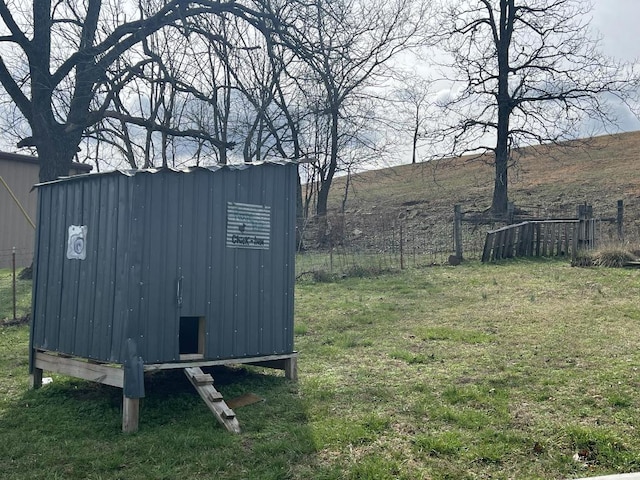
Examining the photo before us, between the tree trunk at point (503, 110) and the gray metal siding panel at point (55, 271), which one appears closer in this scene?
the gray metal siding panel at point (55, 271)

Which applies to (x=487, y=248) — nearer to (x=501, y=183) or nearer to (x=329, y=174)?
(x=501, y=183)

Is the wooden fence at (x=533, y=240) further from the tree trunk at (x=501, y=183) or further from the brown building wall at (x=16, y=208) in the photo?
the brown building wall at (x=16, y=208)

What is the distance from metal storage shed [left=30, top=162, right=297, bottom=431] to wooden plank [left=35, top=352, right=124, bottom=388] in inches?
0.4

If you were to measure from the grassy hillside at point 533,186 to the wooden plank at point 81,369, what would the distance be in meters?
19.2

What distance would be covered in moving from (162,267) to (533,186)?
31462 mm

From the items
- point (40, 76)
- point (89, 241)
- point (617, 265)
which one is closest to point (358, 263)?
point (617, 265)

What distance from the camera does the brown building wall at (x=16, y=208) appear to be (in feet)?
71.9

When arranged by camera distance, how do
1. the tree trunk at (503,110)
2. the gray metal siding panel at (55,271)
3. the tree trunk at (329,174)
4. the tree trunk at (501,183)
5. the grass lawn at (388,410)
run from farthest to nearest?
the tree trunk at (329,174) < the tree trunk at (503,110) < the tree trunk at (501,183) < the gray metal siding panel at (55,271) < the grass lawn at (388,410)

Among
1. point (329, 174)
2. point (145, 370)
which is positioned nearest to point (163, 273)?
point (145, 370)

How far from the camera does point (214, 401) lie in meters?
5.41

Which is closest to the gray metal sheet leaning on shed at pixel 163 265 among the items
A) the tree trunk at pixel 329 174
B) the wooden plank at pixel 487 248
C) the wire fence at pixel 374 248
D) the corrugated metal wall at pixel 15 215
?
the wire fence at pixel 374 248

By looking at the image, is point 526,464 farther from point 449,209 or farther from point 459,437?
point 449,209

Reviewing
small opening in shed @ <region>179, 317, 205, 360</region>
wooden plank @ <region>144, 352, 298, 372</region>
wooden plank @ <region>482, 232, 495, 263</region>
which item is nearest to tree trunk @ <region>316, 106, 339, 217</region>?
wooden plank @ <region>482, 232, 495, 263</region>

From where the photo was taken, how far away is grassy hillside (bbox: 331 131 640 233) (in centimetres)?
2716
